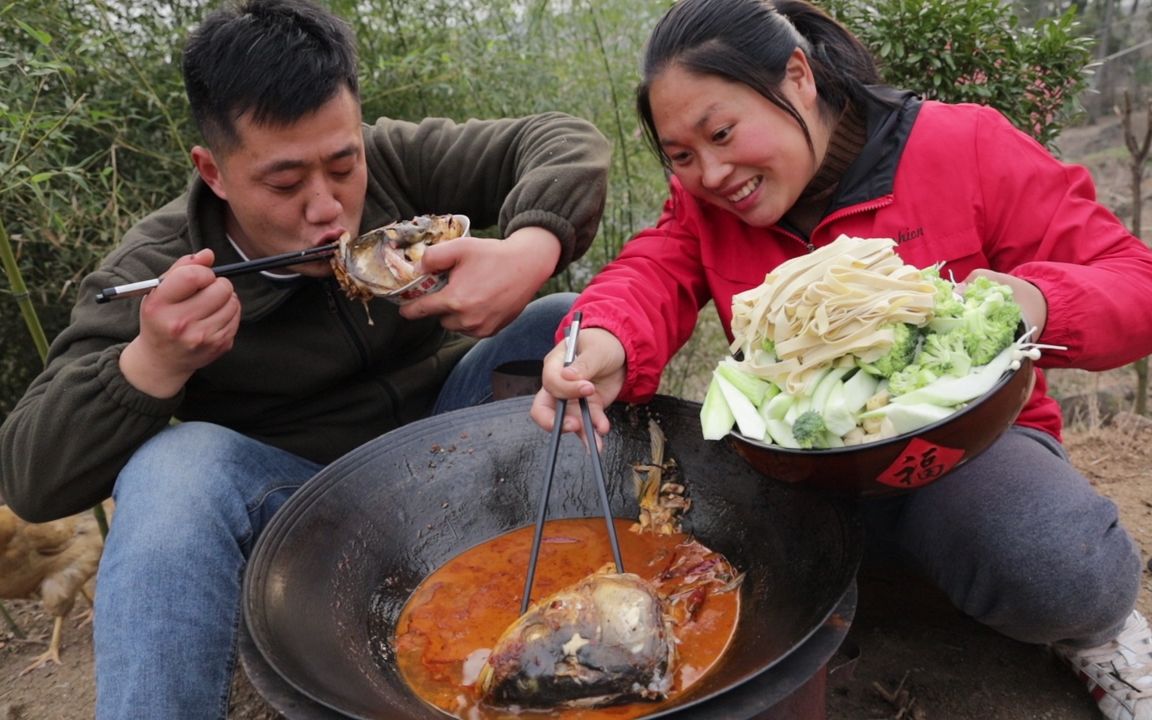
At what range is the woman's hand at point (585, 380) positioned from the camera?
2.18 metres

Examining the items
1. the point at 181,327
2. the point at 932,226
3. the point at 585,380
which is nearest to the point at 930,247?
the point at 932,226

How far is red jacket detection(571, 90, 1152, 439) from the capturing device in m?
2.41

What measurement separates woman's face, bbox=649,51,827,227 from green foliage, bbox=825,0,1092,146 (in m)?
1.44

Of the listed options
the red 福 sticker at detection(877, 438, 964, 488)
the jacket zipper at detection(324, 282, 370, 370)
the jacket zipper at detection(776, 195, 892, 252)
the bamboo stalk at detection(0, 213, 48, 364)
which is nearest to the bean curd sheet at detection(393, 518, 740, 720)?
the red 福 sticker at detection(877, 438, 964, 488)

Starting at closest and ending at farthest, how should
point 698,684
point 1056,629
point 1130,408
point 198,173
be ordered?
point 698,684
point 1056,629
point 198,173
point 1130,408

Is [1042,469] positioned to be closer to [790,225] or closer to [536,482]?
[790,225]

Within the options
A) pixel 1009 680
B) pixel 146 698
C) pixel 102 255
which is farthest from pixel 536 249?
pixel 102 255

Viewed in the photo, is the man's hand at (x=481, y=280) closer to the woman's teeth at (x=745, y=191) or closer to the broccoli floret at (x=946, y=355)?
the woman's teeth at (x=745, y=191)

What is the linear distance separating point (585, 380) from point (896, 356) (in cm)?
76

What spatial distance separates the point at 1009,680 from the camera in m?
2.73

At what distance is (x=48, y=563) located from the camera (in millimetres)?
3457

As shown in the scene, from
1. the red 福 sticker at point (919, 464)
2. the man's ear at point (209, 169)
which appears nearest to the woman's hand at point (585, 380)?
the red 福 sticker at point (919, 464)

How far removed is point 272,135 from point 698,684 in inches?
75.2

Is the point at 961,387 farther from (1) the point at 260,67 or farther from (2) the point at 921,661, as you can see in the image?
(1) the point at 260,67
